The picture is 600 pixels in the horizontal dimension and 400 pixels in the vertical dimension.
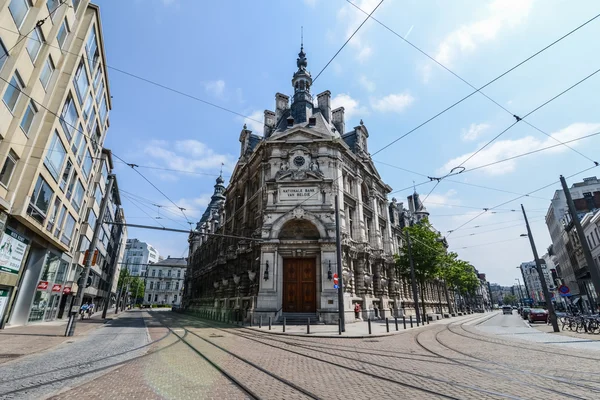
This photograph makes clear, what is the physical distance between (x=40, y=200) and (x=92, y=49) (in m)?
13.7

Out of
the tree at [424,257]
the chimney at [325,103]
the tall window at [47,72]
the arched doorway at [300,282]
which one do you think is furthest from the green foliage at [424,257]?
the tall window at [47,72]

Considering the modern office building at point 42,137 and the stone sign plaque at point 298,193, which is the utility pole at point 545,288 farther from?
the modern office building at point 42,137

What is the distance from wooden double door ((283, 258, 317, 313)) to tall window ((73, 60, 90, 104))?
20.6 metres

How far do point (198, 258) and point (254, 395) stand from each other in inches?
2077

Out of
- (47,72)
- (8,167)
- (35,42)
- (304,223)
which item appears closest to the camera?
(8,167)

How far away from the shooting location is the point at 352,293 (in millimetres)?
25875

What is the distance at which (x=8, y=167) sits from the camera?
1483 centimetres

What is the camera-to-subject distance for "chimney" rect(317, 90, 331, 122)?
3562cm

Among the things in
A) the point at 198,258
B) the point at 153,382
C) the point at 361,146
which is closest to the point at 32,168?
the point at 153,382

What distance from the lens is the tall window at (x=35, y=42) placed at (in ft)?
49.2

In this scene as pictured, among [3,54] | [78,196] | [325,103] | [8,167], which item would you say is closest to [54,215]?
[78,196]

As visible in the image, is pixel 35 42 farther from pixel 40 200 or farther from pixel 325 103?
pixel 325 103

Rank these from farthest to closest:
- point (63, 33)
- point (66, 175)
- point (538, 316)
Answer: point (538, 316) → point (66, 175) → point (63, 33)

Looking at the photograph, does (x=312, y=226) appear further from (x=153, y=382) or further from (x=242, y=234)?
(x=153, y=382)
